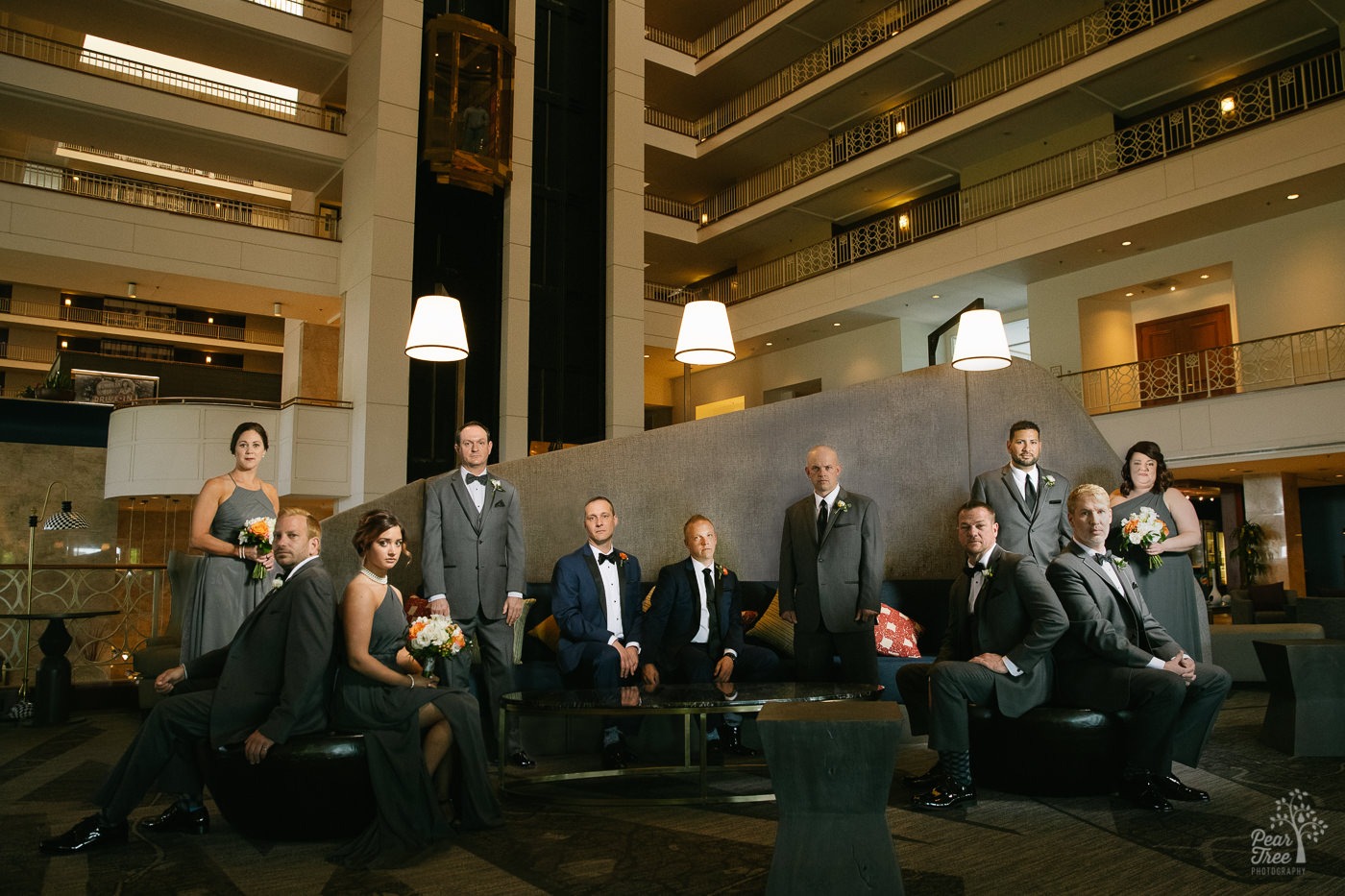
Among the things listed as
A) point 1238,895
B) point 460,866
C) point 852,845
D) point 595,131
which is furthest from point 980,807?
point 595,131

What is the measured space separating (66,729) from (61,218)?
29.9 ft

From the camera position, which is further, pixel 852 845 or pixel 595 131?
pixel 595 131

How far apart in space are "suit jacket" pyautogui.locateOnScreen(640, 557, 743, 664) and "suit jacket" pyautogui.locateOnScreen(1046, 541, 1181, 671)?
1.52 metres

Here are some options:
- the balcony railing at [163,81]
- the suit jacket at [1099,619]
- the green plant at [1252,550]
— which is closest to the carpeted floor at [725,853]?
the suit jacket at [1099,619]

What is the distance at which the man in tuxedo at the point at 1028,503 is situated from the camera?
15.4 ft

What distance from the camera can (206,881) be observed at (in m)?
2.73

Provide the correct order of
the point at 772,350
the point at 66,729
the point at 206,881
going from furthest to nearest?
1. the point at 772,350
2. the point at 66,729
3. the point at 206,881

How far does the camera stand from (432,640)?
3287mm

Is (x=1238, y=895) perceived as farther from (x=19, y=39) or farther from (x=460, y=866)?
(x=19, y=39)

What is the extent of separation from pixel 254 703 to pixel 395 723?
47 centimetres

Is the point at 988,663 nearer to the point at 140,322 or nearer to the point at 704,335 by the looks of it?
the point at 704,335

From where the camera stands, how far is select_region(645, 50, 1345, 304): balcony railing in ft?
42.8

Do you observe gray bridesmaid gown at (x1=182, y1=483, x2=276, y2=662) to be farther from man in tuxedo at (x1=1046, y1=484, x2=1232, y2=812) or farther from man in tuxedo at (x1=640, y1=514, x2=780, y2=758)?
man in tuxedo at (x1=1046, y1=484, x2=1232, y2=812)

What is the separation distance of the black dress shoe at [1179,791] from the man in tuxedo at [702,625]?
1.80 m
